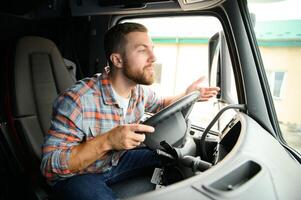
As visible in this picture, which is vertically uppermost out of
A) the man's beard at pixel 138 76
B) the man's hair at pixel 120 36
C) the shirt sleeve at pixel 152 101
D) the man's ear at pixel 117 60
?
the man's hair at pixel 120 36

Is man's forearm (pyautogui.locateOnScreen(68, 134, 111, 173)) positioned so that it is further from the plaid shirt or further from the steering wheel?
the steering wheel

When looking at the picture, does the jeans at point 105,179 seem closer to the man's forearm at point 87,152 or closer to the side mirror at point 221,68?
the man's forearm at point 87,152

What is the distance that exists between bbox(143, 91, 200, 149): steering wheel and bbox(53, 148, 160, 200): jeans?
29 centimetres

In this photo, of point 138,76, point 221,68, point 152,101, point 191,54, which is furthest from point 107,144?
point 191,54

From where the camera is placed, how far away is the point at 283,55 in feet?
5.07

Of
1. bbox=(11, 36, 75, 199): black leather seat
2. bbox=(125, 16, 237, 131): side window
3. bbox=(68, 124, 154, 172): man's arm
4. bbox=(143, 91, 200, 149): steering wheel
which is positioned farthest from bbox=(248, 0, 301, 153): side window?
bbox=(11, 36, 75, 199): black leather seat

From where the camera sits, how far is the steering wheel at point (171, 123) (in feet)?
3.59

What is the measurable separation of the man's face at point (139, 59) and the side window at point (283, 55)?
0.54 metres

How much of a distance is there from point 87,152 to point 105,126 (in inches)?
8.6

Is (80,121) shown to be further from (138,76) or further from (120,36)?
(120,36)

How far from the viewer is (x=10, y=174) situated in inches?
67.1

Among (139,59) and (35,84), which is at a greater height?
(139,59)

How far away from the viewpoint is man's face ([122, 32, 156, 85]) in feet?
4.62

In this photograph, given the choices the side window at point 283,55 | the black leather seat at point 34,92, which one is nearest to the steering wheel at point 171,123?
the side window at point 283,55
